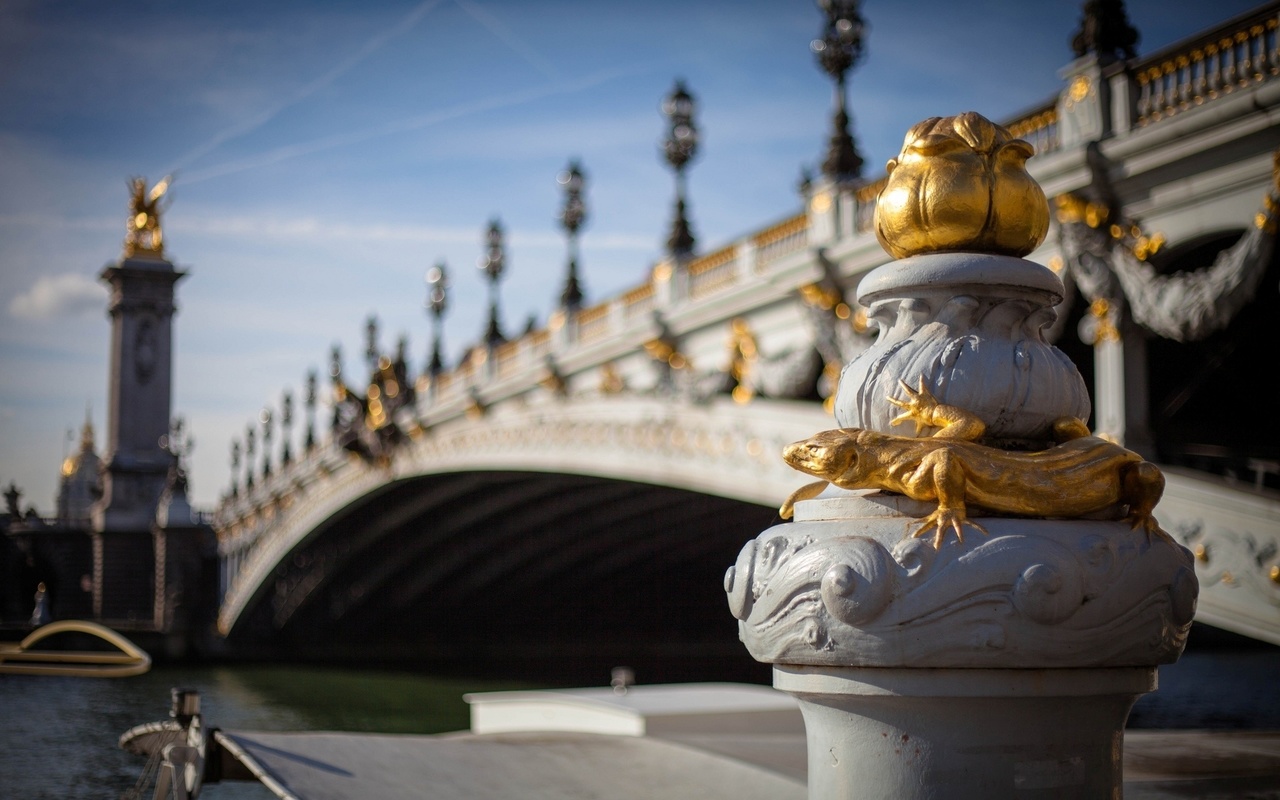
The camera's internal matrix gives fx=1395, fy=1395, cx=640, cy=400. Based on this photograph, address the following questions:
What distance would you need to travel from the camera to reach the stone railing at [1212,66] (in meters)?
11.4

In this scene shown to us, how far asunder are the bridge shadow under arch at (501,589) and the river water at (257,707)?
3477 millimetres

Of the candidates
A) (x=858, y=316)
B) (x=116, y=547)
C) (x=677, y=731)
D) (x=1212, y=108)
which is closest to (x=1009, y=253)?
(x=677, y=731)

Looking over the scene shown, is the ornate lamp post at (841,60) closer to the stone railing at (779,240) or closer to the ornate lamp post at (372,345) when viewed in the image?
the stone railing at (779,240)

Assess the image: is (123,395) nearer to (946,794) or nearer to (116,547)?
(116,547)

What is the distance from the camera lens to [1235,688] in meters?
29.9

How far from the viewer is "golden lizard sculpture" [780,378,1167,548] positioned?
312 cm

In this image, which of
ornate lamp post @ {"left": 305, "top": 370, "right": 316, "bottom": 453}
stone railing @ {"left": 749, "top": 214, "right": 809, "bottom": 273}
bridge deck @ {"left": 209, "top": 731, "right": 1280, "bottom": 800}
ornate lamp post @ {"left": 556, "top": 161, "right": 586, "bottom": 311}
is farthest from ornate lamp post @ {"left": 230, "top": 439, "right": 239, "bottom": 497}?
bridge deck @ {"left": 209, "top": 731, "right": 1280, "bottom": 800}

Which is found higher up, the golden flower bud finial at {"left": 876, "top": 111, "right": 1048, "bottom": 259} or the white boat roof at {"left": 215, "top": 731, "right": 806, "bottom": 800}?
the golden flower bud finial at {"left": 876, "top": 111, "right": 1048, "bottom": 259}

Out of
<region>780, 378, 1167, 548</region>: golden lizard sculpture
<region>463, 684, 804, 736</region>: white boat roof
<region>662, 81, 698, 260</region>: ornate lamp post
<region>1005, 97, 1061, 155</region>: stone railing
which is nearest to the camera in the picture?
<region>780, 378, 1167, 548</region>: golden lizard sculpture

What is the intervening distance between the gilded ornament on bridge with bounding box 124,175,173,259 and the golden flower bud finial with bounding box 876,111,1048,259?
5020 cm

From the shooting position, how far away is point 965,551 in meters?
3.02

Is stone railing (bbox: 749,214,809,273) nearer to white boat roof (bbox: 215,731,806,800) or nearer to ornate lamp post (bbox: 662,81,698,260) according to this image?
ornate lamp post (bbox: 662,81,698,260)

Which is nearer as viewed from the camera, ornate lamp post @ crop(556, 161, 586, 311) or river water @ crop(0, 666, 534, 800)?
river water @ crop(0, 666, 534, 800)

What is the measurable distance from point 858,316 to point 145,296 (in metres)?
45.4
